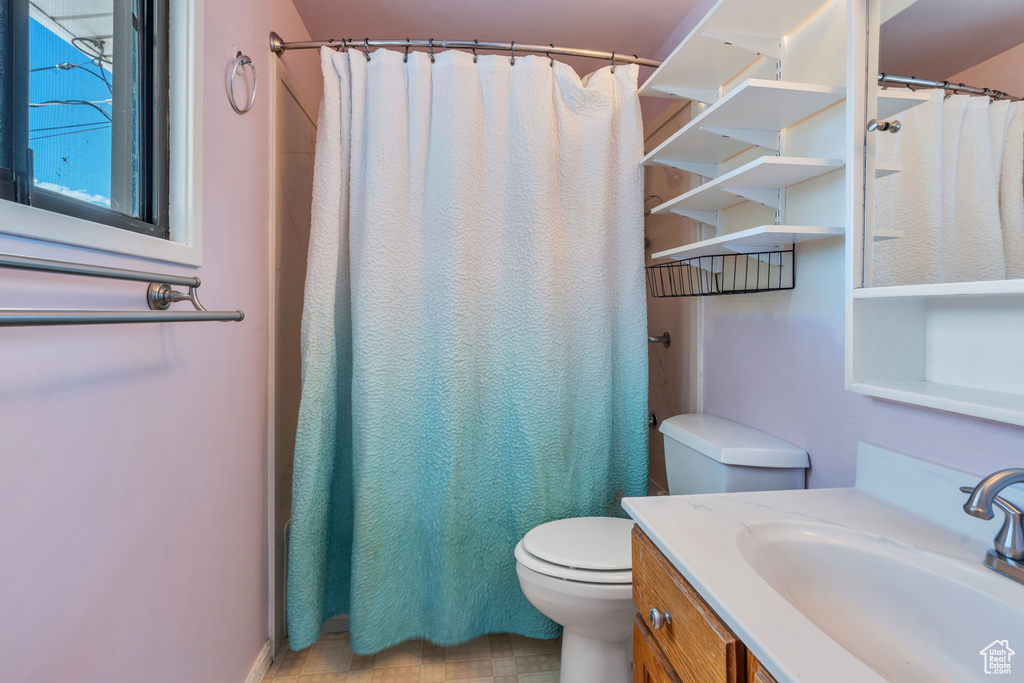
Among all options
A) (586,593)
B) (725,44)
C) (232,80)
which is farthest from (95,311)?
(725,44)

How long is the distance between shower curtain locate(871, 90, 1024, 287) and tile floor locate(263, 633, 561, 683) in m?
1.50

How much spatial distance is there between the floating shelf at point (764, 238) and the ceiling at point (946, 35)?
307 mm

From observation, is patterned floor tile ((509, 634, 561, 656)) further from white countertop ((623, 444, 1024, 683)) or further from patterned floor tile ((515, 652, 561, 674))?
white countertop ((623, 444, 1024, 683))

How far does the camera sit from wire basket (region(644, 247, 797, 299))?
1260mm

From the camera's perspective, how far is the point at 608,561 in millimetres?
1205

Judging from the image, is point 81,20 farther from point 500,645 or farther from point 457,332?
point 500,645

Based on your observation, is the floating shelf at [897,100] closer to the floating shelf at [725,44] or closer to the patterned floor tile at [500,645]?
the floating shelf at [725,44]

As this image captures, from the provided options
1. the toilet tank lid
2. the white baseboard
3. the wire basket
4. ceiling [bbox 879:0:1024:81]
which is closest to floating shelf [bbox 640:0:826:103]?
ceiling [bbox 879:0:1024:81]

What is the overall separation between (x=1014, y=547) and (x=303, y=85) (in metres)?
2.31

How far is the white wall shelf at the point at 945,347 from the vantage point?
71 cm

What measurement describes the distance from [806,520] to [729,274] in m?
0.86

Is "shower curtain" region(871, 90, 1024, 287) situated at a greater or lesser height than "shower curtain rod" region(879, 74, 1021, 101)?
lesser

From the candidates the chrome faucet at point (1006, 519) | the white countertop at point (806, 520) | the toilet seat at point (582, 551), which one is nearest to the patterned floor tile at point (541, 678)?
the toilet seat at point (582, 551)

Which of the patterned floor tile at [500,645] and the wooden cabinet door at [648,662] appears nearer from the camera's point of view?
the wooden cabinet door at [648,662]
